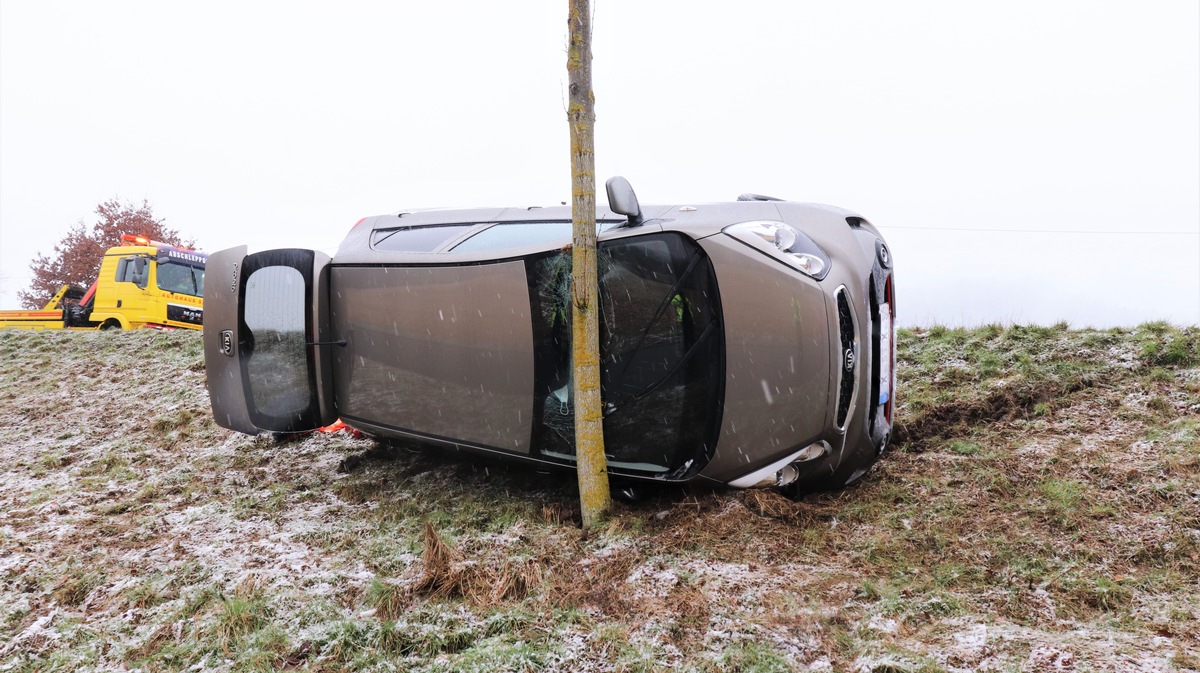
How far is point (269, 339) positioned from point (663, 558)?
3136 millimetres

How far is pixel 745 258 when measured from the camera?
3.45 meters

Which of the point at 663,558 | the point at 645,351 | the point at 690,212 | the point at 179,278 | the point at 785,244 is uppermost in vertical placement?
the point at 690,212

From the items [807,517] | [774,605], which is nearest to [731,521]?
[807,517]

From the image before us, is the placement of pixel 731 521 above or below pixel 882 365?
below

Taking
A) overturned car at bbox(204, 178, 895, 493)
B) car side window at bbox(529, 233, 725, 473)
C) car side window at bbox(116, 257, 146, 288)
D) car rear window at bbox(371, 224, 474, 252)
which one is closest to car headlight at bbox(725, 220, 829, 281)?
overturned car at bbox(204, 178, 895, 493)

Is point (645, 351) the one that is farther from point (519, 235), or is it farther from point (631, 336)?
point (519, 235)

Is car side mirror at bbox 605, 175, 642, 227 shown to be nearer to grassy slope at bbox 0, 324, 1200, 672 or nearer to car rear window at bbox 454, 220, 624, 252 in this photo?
car rear window at bbox 454, 220, 624, 252

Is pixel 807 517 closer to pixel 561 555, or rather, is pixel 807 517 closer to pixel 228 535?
pixel 561 555

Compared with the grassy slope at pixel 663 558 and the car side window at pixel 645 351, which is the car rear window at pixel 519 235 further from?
the grassy slope at pixel 663 558

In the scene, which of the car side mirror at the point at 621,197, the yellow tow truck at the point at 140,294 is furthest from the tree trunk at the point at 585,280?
the yellow tow truck at the point at 140,294

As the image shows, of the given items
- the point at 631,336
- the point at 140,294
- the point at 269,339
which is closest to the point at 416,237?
the point at 269,339

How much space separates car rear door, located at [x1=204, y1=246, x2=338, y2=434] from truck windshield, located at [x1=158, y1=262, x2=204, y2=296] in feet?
34.8

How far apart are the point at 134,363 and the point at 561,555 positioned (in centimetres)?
811

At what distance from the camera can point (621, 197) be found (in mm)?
3631
